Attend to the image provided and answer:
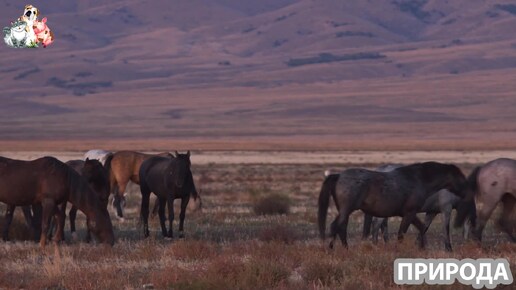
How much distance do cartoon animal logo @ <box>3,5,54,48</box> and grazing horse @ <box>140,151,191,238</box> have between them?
10.5 metres

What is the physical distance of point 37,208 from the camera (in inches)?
742

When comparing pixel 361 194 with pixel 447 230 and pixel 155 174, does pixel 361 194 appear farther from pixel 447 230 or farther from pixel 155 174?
pixel 155 174

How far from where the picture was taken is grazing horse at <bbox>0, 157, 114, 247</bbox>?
16.7m

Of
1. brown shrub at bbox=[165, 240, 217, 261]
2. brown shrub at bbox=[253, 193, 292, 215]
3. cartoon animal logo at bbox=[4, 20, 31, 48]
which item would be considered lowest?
brown shrub at bbox=[253, 193, 292, 215]

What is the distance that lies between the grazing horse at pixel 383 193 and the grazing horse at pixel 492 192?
3.48ft

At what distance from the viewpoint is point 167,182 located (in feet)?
66.8

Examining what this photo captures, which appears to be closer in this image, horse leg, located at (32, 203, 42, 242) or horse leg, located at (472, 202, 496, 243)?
horse leg, located at (472, 202, 496, 243)

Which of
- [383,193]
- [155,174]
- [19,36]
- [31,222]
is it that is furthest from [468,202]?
[19,36]

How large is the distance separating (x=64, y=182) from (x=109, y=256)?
56.7 inches

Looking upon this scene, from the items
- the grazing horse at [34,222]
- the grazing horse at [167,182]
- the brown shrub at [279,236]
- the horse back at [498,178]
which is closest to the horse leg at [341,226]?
the brown shrub at [279,236]

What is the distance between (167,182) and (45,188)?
3.96m

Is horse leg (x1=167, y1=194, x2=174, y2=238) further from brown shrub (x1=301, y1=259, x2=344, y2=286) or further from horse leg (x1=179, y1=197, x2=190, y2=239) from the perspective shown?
brown shrub (x1=301, y1=259, x2=344, y2=286)

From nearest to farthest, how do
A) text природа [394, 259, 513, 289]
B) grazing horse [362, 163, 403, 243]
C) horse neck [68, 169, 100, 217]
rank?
1. text природа [394, 259, 513, 289]
2. horse neck [68, 169, 100, 217]
3. grazing horse [362, 163, 403, 243]

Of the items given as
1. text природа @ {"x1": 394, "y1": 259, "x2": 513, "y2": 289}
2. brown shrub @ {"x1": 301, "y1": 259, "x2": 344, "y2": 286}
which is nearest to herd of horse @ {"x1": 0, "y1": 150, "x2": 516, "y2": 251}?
text природа @ {"x1": 394, "y1": 259, "x2": 513, "y2": 289}
